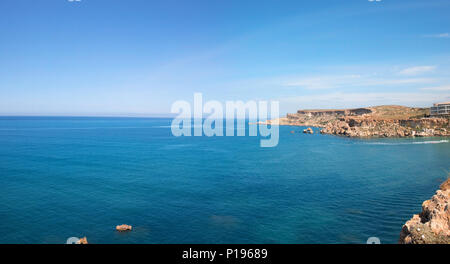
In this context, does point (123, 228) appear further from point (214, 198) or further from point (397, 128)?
point (397, 128)

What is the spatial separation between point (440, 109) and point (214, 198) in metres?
113

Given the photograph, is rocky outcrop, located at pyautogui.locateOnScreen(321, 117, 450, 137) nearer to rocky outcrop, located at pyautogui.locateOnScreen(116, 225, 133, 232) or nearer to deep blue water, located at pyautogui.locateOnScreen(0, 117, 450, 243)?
deep blue water, located at pyautogui.locateOnScreen(0, 117, 450, 243)

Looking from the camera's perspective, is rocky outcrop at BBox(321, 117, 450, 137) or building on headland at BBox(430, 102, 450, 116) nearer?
rocky outcrop at BBox(321, 117, 450, 137)

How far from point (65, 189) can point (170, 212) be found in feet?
52.4

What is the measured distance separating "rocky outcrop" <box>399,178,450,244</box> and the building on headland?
107862mm

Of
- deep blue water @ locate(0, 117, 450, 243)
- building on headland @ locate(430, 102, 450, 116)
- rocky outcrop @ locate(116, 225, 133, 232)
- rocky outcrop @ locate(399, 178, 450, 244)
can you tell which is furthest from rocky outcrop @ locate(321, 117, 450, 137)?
rocky outcrop @ locate(116, 225, 133, 232)

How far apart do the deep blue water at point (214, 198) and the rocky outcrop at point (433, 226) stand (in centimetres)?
472

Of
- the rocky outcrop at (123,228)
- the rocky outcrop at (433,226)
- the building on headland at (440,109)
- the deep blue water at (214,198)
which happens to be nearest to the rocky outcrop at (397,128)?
the building on headland at (440,109)

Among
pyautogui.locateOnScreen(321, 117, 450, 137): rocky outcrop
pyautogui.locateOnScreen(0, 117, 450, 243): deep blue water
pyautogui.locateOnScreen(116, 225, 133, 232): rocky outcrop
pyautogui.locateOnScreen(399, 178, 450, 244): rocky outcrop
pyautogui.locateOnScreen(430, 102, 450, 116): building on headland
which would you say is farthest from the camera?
pyautogui.locateOnScreen(430, 102, 450, 116): building on headland

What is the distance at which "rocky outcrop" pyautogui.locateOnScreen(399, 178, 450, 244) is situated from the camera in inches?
511

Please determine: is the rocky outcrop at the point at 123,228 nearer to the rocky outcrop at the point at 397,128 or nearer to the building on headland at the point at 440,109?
the rocky outcrop at the point at 397,128

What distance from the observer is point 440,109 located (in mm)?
102562
